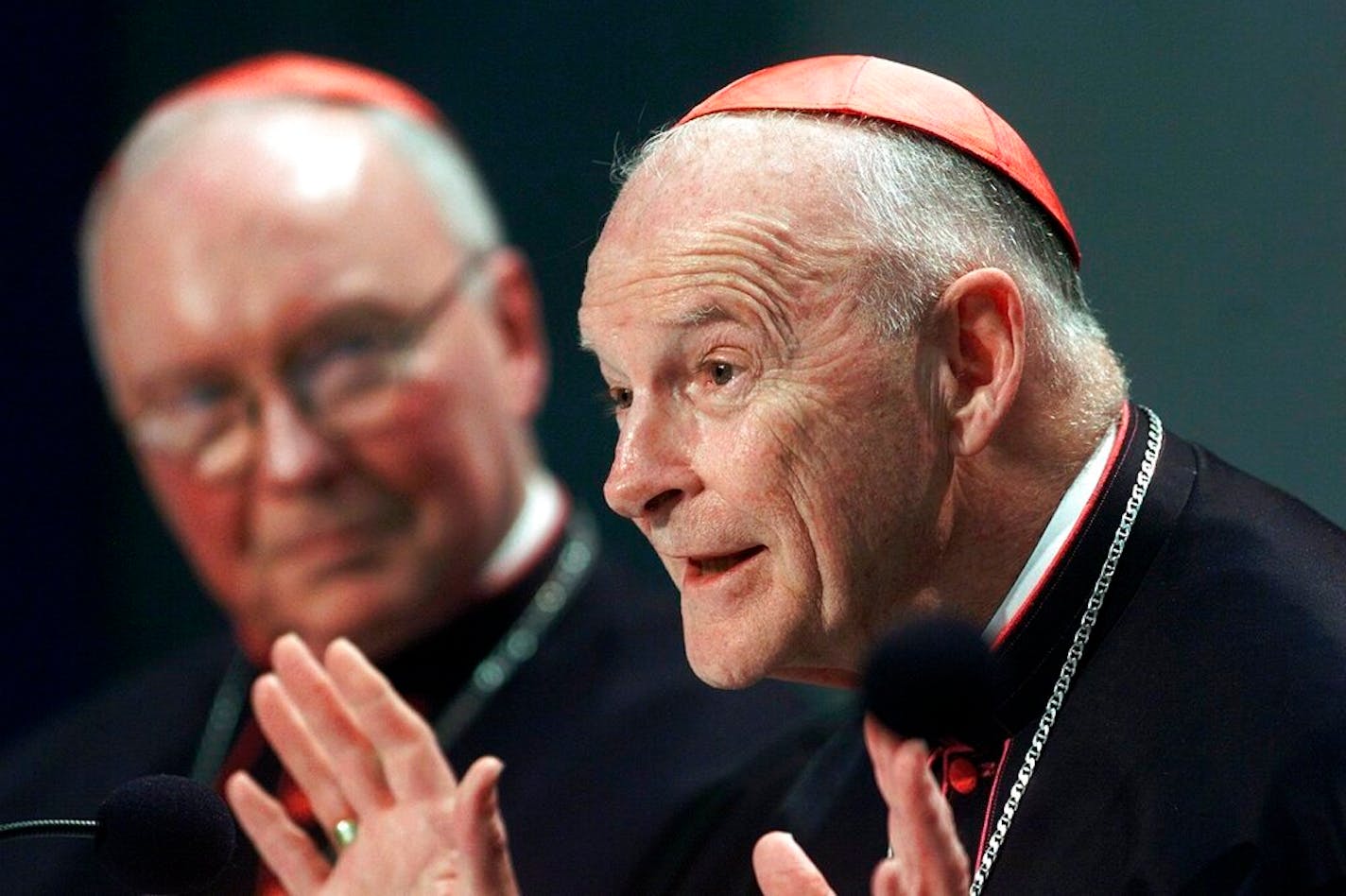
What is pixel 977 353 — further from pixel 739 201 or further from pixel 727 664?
pixel 727 664

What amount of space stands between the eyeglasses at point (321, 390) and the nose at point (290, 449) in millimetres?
17

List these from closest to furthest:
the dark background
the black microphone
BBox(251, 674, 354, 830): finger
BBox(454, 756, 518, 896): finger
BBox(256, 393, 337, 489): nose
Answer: the black microphone, BBox(454, 756, 518, 896): finger, BBox(251, 674, 354, 830): finger, the dark background, BBox(256, 393, 337, 489): nose

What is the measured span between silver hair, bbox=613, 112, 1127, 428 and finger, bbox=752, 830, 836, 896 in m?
0.54

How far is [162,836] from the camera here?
192 cm

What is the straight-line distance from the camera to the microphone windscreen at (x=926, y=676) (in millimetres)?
1759

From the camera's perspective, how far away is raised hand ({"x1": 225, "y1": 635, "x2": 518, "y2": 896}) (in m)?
2.35

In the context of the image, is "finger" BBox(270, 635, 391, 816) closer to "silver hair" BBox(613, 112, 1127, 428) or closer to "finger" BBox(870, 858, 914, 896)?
"silver hair" BBox(613, 112, 1127, 428)

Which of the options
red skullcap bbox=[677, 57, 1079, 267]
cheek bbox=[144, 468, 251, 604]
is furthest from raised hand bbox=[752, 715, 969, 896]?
cheek bbox=[144, 468, 251, 604]

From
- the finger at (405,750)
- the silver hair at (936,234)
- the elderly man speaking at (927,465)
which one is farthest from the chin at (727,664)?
the finger at (405,750)

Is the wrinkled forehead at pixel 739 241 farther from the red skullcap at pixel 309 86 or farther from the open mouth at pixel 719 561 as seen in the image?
the red skullcap at pixel 309 86

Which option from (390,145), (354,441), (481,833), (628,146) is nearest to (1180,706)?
(481,833)

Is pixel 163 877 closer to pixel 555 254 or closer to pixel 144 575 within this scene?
pixel 555 254

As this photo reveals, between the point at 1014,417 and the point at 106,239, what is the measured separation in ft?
6.52

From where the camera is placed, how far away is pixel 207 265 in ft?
10.7
